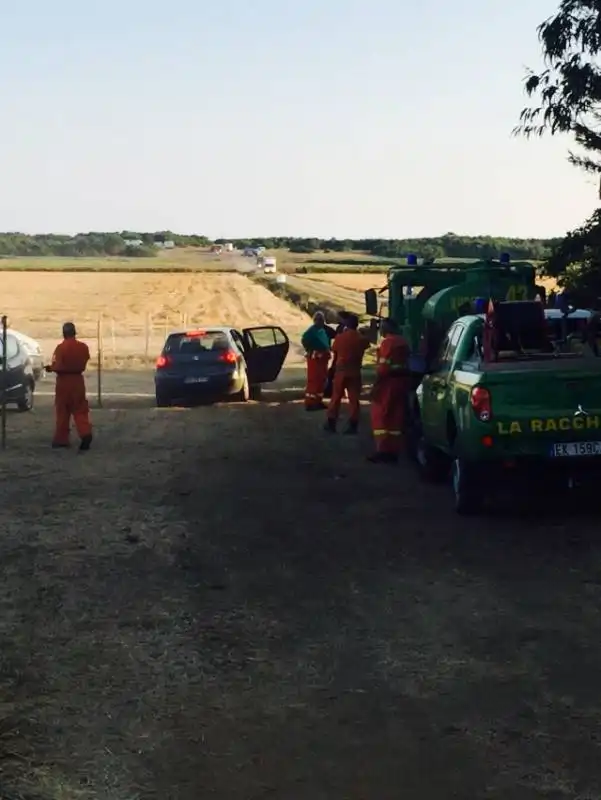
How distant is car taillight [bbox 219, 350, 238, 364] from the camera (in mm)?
23719

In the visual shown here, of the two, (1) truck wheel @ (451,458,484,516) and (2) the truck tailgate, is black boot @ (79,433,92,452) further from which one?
(2) the truck tailgate

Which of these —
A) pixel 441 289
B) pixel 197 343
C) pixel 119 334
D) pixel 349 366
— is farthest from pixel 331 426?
pixel 119 334

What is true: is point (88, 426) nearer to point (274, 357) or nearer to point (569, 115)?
point (274, 357)

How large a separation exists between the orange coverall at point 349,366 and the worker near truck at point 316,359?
→ 314cm

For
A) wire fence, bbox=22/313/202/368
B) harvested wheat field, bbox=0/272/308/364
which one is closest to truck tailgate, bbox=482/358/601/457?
wire fence, bbox=22/313/202/368

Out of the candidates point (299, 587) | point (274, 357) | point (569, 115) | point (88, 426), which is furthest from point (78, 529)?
point (569, 115)

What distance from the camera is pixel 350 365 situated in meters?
18.0

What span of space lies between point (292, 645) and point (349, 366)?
10868 millimetres

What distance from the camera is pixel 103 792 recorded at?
516cm

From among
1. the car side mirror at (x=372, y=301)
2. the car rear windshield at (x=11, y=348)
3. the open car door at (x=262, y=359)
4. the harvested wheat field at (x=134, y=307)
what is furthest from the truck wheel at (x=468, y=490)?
the harvested wheat field at (x=134, y=307)

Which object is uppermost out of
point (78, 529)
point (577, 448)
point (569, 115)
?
point (569, 115)

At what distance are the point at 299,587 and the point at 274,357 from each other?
1642cm

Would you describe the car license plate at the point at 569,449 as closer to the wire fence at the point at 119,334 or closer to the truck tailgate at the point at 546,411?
the truck tailgate at the point at 546,411

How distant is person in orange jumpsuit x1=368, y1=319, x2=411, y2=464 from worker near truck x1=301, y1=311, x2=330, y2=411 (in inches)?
236
